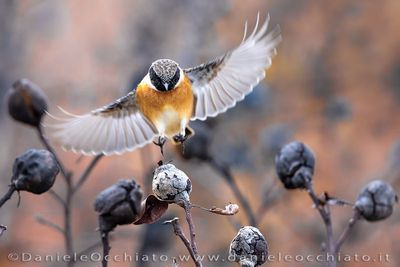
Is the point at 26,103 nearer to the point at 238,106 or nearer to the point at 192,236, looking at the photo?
the point at 192,236

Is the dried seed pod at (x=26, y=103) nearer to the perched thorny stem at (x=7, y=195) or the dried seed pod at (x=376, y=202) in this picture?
the perched thorny stem at (x=7, y=195)

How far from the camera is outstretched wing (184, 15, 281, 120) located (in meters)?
1.65

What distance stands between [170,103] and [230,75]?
0.21 m

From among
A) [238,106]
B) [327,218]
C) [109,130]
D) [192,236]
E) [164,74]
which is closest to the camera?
[192,236]

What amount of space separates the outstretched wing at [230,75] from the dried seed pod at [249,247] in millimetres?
576

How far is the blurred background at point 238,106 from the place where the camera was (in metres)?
2.65

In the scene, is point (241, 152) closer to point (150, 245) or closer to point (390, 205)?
point (150, 245)

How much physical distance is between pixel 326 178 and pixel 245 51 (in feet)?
6.11

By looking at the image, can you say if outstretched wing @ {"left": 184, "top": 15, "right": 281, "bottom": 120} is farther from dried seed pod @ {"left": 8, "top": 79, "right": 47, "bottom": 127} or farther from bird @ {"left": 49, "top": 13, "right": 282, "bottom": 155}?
dried seed pod @ {"left": 8, "top": 79, "right": 47, "bottom": 127}

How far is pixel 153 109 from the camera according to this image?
1615 millimetres

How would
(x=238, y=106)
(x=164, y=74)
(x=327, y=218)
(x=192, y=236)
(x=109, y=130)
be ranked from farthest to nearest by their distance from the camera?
(x=238, y=106) → (x=109, y=130) → (x=164, y=74) → (x=327, y=218) → (x=192, y=236)

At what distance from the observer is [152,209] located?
1141 millimetres

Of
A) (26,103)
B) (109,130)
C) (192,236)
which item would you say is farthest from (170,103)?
(192,236)

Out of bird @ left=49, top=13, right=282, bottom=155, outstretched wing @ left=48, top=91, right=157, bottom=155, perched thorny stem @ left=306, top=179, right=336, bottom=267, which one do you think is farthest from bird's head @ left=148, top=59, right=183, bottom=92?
perched thorny stem @ left=306, top=179, right=336, bottom=267
